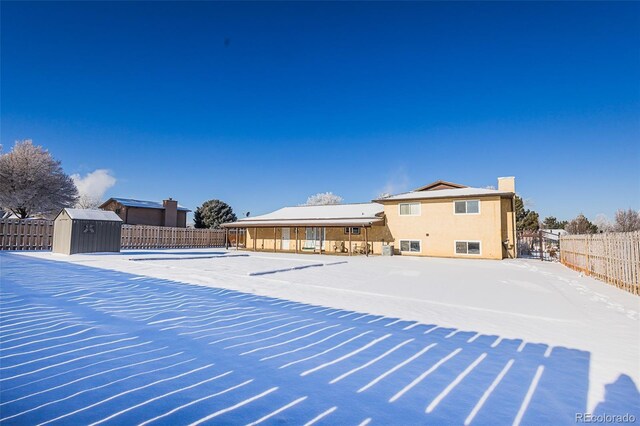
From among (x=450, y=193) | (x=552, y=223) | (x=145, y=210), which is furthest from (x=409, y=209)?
(x=552, y=223)

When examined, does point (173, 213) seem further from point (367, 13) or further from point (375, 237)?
point (367, 13)

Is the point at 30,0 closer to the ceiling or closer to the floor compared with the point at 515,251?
closer to the ceiling

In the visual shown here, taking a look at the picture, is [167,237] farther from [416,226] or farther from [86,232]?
[416,226]

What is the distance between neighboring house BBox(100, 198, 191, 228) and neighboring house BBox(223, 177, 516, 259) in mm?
17707

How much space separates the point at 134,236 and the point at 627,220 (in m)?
62.0

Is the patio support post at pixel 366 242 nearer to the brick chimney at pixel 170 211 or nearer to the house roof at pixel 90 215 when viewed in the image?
the house roof at pixel 90 215

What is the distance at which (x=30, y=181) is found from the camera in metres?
27.8

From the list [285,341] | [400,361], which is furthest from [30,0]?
[400,361]

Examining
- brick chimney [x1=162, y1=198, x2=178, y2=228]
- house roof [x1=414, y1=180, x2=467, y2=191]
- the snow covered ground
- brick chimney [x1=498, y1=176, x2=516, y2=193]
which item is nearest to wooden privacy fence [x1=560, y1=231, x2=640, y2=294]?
the snow covered ground

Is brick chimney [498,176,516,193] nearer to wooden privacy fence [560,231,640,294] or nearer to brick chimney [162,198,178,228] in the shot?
wooden privacy fence [560,231,640,294]

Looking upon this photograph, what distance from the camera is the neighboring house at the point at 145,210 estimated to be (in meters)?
38.8

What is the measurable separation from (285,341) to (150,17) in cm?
1479

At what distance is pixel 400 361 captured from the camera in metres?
3.47

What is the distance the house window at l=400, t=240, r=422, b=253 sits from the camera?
2243cm
